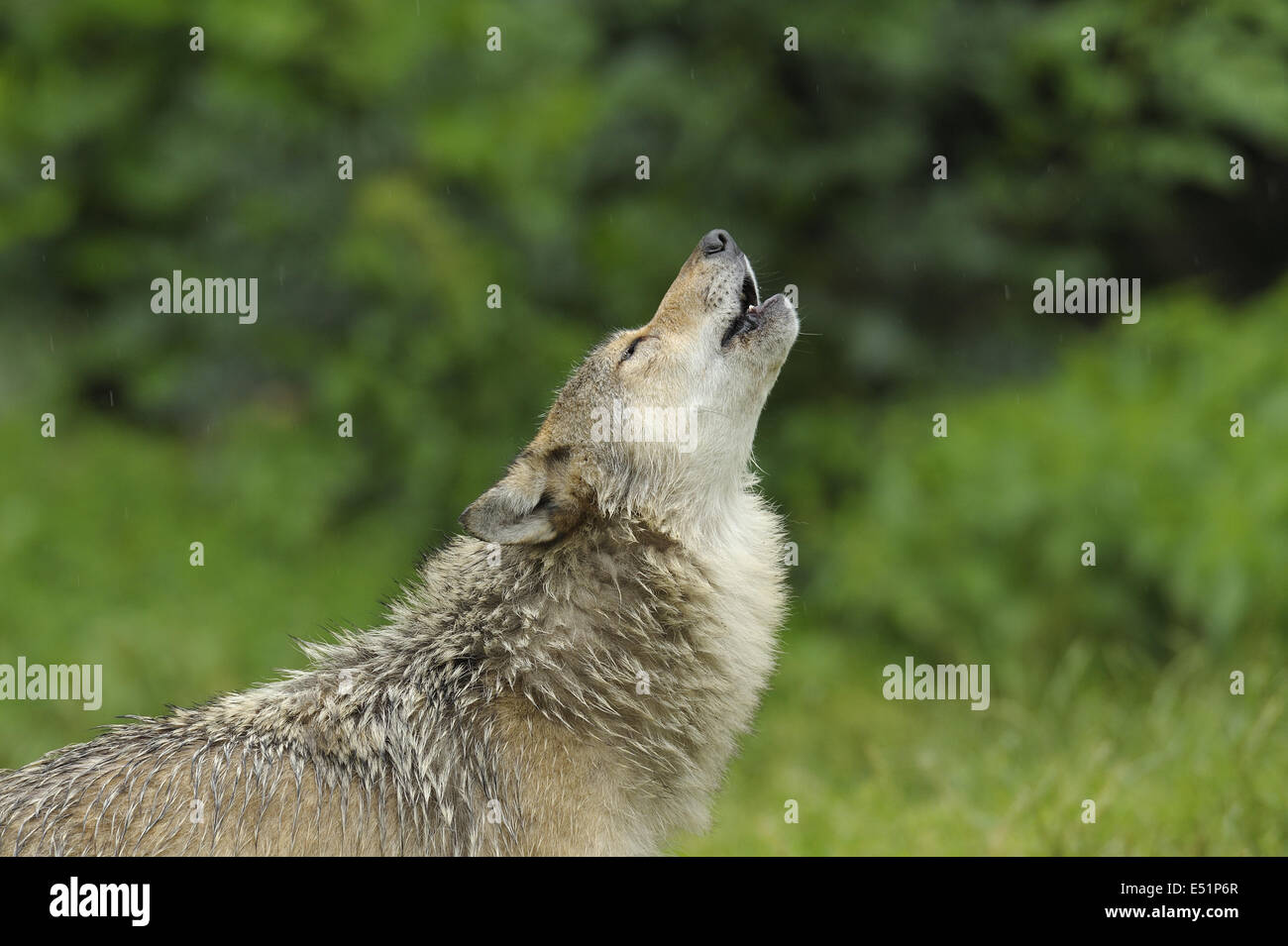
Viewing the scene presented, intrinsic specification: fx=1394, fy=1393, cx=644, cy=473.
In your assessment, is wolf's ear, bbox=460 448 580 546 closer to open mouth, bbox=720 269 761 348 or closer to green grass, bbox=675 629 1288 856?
open mouth, bbox=720 269 761 348

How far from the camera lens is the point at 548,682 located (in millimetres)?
4391

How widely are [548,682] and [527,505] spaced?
562 millimetres

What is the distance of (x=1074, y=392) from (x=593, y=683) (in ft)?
16.8

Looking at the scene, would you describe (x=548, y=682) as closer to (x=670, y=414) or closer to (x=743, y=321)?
(x=670, y=414)

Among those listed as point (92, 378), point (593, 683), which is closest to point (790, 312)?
point (593, 683)

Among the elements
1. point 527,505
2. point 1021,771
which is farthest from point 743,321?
point 1021,771

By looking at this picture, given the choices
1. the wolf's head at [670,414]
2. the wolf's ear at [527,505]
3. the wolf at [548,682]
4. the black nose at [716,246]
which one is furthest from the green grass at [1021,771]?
the black nose at [716,246]

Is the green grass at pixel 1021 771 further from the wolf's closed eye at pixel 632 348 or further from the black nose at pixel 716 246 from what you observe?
the black nose at pixel 716 246

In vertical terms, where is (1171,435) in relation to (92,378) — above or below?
below

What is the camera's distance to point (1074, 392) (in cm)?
853

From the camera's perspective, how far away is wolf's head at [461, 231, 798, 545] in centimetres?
466

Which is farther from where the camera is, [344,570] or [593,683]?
[344,570]

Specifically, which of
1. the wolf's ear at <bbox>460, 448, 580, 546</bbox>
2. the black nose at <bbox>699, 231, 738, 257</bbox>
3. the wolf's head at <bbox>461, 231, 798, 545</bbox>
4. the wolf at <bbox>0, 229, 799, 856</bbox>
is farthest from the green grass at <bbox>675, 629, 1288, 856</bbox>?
the black nose at <bbox>699, 231, 738, 257</bbox>

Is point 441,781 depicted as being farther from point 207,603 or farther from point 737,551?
point 207,603
